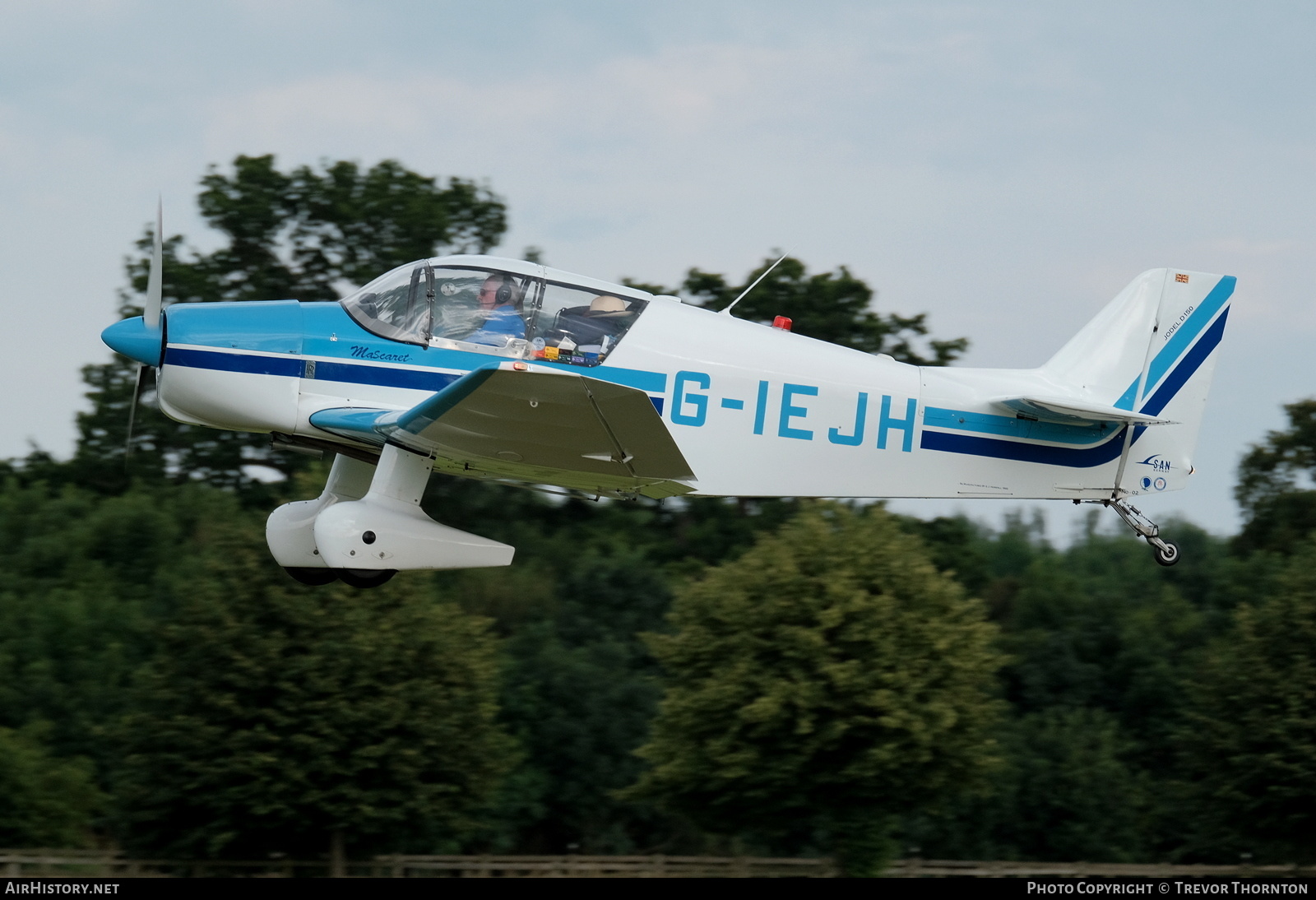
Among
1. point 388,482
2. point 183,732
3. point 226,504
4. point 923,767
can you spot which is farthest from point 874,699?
point 226,504

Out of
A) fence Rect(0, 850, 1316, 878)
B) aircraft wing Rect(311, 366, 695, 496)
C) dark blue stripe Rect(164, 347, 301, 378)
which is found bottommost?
fence Rect(0, 850, 1316, 878)

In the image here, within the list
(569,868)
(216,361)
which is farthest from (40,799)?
(216,361)

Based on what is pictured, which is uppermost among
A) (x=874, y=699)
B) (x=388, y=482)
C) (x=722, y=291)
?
(x=722, y=291)

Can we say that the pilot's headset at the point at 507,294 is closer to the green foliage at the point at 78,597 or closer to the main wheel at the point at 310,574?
the main wheel at the point at 310,574

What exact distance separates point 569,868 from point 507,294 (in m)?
21.8

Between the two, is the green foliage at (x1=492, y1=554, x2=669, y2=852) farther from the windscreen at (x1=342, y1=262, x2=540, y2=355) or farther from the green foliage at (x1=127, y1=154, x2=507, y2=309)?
the windscreen at (x1=342, y1=262, x2=540, y2=355)

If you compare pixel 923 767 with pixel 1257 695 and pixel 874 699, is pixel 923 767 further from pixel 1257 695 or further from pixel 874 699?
pixel 1257 695

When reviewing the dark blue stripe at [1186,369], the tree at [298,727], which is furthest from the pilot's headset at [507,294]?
the tree at [298,727]

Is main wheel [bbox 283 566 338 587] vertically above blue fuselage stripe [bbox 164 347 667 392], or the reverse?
blue fuselage stripe [bbox 164 347 667 392]

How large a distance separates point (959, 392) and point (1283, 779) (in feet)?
60.3

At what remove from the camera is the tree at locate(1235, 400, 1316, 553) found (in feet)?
120

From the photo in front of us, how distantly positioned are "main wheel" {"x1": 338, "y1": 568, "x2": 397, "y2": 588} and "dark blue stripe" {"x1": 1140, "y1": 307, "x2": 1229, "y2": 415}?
564 cm

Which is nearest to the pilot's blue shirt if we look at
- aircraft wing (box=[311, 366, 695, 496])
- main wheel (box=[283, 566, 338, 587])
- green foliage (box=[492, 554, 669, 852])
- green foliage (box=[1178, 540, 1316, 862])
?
aircraft wing (box=[311, 366, 695, 496])

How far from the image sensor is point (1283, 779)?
24.9 m
